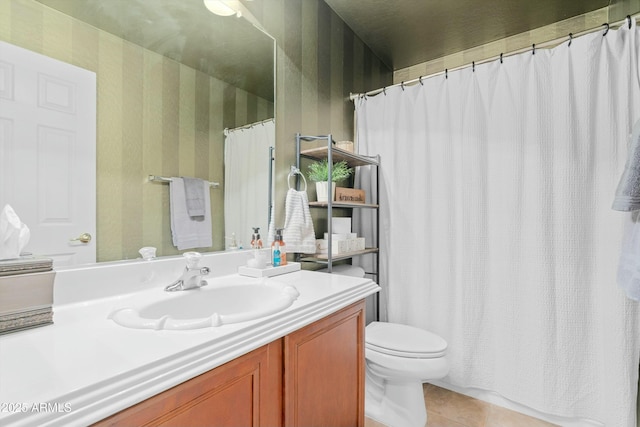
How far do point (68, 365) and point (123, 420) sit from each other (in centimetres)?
14

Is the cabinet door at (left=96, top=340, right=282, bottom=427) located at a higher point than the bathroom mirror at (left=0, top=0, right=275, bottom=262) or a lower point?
lower

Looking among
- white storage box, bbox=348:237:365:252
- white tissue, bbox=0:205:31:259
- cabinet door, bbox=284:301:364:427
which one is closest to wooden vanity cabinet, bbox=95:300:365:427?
cabinet door, bbox=284:301:364:427

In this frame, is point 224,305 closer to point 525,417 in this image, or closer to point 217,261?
point 217,261

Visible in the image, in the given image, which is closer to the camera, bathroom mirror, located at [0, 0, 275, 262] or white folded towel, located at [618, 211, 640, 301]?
bathroom mirror, located at [0, 0, 275, 262]

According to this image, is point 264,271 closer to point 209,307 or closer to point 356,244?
point 209,307

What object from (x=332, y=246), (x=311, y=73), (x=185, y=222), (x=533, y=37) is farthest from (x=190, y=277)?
(x=533, y=37)

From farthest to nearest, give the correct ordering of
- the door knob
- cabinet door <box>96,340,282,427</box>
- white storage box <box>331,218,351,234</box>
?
white storage box <box>331,218,351,234</box>
the door knob
cabinet door <box>96,340,282,427</box>

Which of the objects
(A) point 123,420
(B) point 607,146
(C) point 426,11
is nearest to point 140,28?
(A) point 123,420

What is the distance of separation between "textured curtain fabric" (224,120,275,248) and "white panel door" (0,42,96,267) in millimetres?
497

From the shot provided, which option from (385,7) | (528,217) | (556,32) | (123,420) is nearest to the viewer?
(123,420)

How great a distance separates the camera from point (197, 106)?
1216mm

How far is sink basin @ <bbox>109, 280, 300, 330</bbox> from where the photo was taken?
71cm

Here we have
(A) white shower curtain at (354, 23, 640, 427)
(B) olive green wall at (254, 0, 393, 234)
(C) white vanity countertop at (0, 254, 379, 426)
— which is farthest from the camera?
(B) olive green wall at (254, 0, 393, 234)

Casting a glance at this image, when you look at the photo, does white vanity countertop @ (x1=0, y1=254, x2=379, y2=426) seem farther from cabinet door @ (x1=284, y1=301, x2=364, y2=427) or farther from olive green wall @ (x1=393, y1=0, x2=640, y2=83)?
olive green wall @ (x1=393, y1=0, x2=640, y2=83)
